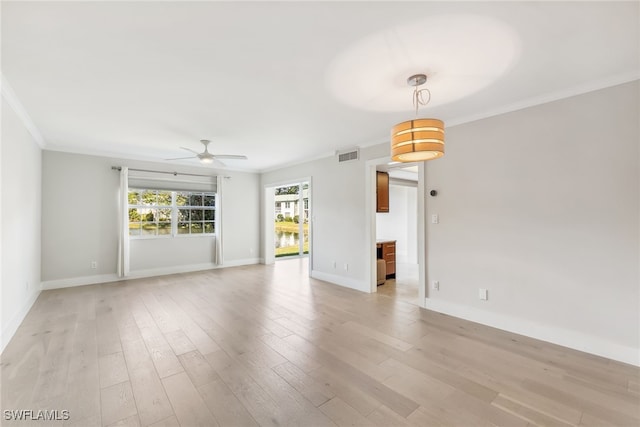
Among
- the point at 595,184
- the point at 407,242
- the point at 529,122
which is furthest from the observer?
the point at 407,242

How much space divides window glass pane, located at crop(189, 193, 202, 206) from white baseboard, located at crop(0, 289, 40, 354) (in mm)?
3252

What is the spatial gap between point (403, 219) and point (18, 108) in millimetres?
8405

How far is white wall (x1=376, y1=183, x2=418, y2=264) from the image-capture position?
27.9ft

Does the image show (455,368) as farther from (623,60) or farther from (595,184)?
(623,60)

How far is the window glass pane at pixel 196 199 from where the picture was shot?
6.73 m

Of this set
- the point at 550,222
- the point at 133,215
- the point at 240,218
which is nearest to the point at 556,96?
the point at 550,222

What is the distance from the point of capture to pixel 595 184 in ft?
8.72

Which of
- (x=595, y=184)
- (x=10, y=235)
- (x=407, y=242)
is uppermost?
(x=595, y=184)

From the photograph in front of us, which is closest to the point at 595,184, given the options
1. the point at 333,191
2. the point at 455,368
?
the point at 455,368

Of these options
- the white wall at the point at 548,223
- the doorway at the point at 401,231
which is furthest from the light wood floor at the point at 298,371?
the doorway at the point at 401,231

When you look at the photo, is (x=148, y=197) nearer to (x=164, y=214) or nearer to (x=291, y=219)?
(x=164, y=214)

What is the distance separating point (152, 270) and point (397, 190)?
6.97 m

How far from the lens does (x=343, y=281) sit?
5.32 m

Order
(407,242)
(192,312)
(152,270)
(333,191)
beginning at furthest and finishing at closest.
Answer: (407,242) → (152,270) → (333,191) → (192,312)
